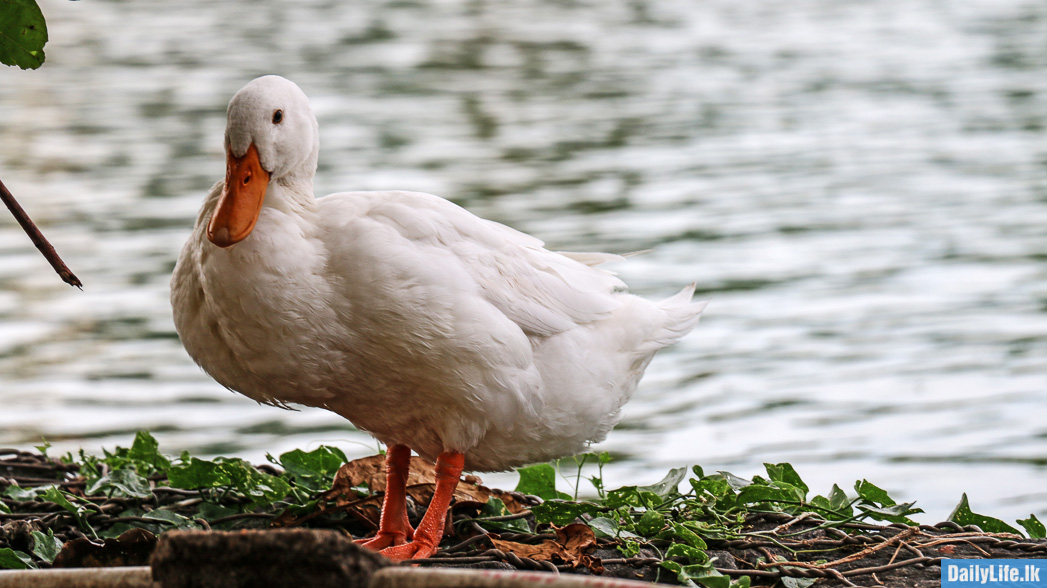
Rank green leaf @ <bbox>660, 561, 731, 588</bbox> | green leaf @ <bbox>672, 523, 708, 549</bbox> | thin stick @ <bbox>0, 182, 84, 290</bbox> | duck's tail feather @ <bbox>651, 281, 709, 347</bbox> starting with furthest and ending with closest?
duck's tail feather @ <bbox>651, 281, 709, 347</bbox>
green leaf @ <bbox>672, 523, 708, 549</bbox>
green leaf @ <bbox>660, 561, 731, 588</bbox>
thin stick @ <bbox>0, 182, 84, 290</bbox>

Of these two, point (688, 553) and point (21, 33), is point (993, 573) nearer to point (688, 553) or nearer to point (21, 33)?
point (688, 553)

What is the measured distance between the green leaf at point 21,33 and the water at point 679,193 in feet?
8.17

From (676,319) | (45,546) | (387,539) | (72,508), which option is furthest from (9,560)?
(676,319)

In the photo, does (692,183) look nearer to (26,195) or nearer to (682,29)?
(26,195)

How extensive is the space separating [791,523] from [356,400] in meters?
1.39

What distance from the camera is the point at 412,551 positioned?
3.49m

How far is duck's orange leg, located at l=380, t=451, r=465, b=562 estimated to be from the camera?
3486 millimetres

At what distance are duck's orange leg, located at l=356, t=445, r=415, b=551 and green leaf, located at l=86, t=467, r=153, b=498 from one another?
2.60 ft

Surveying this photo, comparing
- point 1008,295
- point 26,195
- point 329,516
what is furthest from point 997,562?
point 26,195

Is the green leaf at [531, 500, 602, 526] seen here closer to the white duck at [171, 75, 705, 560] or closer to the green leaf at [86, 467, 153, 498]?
the white duck at [171, 75, 705, 560]

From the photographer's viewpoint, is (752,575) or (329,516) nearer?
(752,575)

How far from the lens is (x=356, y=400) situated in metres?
3.55

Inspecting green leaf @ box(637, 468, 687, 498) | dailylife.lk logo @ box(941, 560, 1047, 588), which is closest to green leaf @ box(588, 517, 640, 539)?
green leaf @ box(637, 468, 687, 498)

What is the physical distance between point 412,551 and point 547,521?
1.41 ft
